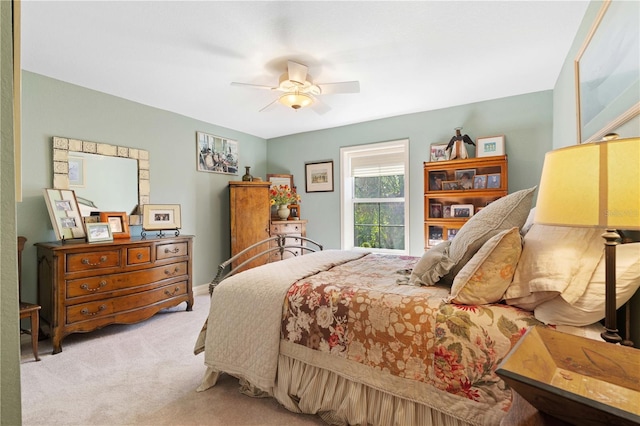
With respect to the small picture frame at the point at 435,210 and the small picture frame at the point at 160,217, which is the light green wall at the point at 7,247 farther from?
the small picture frame at the point at 435,210

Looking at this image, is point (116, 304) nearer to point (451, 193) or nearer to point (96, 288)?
point (96, 288)

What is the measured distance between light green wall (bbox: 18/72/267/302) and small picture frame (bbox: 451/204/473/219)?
10.6ft

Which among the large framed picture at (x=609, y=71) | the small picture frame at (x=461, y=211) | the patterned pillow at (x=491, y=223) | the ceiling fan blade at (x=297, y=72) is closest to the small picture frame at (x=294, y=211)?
the small picture frame at (x=461, y=211)

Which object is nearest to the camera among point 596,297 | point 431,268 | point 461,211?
point 596,297

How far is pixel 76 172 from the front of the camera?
291cm

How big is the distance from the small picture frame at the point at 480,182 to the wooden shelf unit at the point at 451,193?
32mm

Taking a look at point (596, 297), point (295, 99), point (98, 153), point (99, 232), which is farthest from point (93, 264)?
point (596, 297)

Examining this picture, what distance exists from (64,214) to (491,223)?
349cm

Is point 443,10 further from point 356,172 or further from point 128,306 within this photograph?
point 128,306

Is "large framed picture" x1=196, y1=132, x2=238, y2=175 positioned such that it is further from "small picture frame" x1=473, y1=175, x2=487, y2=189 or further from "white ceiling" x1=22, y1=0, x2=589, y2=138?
"small picture frame" x1=473, y1=175, x2=487, y2=189

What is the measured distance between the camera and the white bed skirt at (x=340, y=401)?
1326 millimetres

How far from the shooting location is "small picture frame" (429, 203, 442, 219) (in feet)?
11.8

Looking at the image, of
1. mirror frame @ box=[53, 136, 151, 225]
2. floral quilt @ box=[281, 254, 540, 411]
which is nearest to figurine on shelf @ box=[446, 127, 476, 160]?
floral quilt @ box=[281, 254, 540, 411]

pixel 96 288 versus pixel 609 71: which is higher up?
pixel 609 71
